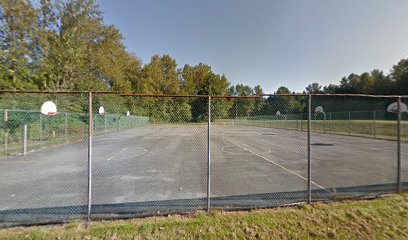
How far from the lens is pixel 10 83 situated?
1552 centimetres

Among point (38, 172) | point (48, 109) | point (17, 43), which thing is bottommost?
point (38, 172)

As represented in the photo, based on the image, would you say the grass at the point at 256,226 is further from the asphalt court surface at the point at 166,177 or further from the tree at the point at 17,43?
the tree at the point at 17,43

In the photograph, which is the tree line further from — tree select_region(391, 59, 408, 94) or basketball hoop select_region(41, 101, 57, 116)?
tree select_region(391, 59, 408, 94)

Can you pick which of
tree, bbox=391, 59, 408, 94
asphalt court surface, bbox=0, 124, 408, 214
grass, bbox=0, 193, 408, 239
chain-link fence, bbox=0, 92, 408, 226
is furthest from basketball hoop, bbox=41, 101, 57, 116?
tree, bbox=391, 59, 408, 94

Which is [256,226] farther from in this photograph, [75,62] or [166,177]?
[75,62]

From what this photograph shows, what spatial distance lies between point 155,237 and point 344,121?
28.7 m

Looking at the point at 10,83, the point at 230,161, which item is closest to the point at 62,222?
the point at 230,161

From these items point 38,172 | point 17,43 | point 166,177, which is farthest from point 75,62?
point 166,177

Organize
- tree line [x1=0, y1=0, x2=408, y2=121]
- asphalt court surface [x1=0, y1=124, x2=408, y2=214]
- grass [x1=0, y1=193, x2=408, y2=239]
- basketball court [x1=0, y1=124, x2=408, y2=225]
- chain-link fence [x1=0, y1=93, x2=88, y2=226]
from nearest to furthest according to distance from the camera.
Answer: grass [x1=0, y1=193, x2=408, y2=239]
chain-link fence [x1=0, y1=93, x2=88, y2=226]
basketball court [x1=0, y1=124, x2=408, y2=225]
asphalt court surface [x1=0, y1=124, x2=408, y2=214]
tree line [x1=0, y1=0, x2=408, y2=121]

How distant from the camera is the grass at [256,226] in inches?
151

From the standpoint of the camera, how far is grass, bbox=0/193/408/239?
12.6 feet

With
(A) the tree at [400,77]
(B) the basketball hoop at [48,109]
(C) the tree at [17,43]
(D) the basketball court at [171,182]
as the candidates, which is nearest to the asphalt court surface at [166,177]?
(D) the basketball court at [171,182]

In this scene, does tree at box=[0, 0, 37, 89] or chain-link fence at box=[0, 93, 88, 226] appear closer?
chain-link fence at box=[0, 93, 88, 226]

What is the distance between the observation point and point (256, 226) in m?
4.09
